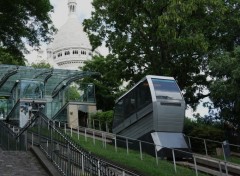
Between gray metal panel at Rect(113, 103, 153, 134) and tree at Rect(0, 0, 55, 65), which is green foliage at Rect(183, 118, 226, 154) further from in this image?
tree at Rect(0, 0, 55, 65)

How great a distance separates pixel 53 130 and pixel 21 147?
3.77 m

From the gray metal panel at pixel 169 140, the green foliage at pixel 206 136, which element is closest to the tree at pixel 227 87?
the green foliage at pixel 206 136

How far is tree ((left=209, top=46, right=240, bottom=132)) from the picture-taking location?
19.9 metres

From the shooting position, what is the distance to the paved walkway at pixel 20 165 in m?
11.2

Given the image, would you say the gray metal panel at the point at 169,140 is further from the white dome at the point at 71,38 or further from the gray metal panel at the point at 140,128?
the white dome at the point at 71,38

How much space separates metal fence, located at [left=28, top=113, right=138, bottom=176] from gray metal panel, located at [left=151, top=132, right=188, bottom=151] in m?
5.64

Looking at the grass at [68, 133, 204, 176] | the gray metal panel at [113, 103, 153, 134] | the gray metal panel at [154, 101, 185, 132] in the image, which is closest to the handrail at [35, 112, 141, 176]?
the grass at [68, 133, 204, 176]

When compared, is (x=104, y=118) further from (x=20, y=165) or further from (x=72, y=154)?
(x=72, y=154)

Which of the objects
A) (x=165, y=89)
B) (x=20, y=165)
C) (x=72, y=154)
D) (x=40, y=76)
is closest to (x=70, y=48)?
(x=40, y=76)

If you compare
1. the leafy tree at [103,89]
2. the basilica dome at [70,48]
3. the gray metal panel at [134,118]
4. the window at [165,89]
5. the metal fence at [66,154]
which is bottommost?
the metal fence at [66,154]

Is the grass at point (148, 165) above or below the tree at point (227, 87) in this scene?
below

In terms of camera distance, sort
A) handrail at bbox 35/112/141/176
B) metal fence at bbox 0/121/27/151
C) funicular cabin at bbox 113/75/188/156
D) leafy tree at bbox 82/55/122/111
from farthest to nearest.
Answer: leafy tree at bbox 82/55/122/111 → funicular cabin at bbox 113/75/188/156 → metal fence at bbox 0/121/27/151 → handrail at bbox 35/112/141/176

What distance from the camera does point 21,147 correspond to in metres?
15.6

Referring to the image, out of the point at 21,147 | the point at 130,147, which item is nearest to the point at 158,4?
the point at 130,147
